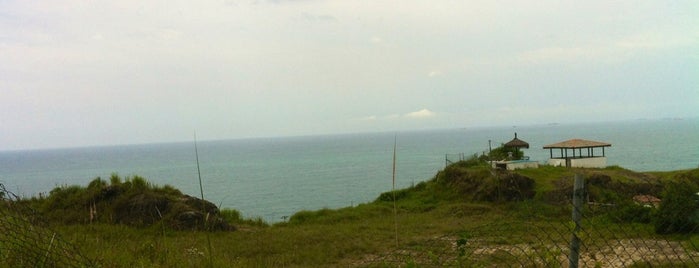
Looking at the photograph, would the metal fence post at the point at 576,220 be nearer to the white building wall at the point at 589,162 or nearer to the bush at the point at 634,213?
the bush at the point at 634,213

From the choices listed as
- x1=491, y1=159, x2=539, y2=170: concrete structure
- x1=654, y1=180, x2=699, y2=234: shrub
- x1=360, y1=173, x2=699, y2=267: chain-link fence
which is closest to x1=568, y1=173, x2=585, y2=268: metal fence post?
x1=360, y1=173, x2=699, y2=267: chain-link fence

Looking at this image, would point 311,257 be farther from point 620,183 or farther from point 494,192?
point 620,183

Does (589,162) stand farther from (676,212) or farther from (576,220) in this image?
(576,220)

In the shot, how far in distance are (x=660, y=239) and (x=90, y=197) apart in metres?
14.3

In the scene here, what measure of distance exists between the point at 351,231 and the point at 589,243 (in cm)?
635

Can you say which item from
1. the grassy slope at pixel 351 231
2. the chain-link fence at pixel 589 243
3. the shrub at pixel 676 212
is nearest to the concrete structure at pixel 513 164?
the grassy slope at pixel 351 231

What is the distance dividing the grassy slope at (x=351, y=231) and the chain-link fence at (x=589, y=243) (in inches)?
10.0

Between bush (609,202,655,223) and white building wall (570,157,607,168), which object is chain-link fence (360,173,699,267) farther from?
white building wall (570,157,607,168)

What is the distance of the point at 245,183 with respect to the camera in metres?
61.7

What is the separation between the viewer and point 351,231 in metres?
14.4

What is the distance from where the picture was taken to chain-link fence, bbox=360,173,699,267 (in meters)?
6.65

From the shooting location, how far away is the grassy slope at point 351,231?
7695 millimetres

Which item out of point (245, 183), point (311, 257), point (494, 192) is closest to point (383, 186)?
point (245, 183)

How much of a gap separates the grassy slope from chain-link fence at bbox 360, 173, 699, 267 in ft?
0.83
